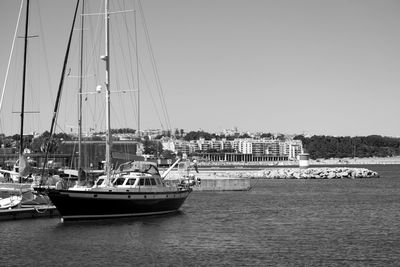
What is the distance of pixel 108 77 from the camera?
141 feet

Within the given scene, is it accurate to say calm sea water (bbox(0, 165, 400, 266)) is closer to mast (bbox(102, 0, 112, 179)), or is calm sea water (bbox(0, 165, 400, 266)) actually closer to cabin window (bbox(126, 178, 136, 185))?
cabin window (bbox(126, 178, 136, 185))

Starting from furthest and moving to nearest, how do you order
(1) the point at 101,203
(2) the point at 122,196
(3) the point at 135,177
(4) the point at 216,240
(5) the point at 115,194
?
(3) the point at 135,177, (2) the point at 122,196, (5) the point at 115,194, (1) the point at 101,203, (4) the point at 216,240

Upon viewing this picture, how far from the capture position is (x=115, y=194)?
1577 inches

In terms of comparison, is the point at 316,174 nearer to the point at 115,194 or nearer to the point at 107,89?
the point at 107,89

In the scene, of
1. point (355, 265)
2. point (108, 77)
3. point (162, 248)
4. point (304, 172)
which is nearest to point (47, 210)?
point (108, 77)

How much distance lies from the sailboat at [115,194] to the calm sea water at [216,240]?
845 mm

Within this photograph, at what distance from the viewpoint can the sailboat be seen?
39125 mm

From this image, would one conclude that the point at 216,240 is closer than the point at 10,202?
Yes

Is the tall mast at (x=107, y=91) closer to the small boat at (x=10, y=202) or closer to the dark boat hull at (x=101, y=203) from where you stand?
the dark boat hull at (x=101, y=203)

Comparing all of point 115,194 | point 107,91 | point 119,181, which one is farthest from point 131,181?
point 107,91

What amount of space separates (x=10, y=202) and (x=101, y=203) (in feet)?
23.9

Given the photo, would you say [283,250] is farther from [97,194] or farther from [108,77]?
[108,77]

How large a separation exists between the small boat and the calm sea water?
3025 millimetres

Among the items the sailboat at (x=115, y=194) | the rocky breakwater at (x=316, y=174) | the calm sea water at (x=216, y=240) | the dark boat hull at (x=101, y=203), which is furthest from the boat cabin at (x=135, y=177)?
the rocky breakwater at (x=316, y=174)
